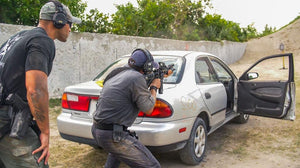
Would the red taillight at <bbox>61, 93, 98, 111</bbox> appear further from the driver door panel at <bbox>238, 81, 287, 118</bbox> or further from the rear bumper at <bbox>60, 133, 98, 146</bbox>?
the driver door panel at <bbox>238, 81, 287, 118</bbox>

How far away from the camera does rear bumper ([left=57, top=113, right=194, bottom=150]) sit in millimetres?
3205

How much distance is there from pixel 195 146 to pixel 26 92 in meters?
2.42

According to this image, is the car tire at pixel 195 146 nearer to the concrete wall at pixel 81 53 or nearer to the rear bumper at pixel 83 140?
the rear bumper at pixel 83 140

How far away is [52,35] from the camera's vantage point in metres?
2.11

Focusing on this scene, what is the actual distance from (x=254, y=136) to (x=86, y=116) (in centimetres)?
314

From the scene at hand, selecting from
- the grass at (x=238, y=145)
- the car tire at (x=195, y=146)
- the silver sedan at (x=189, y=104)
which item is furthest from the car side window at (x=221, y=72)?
the car tire at (x=195, y=146)

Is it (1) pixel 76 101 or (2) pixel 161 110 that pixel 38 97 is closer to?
(2) pixel 161 110

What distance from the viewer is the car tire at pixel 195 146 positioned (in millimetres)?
3621

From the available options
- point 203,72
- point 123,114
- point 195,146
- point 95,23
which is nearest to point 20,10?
point 95,23

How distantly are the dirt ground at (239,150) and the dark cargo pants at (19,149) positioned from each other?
1.94 m

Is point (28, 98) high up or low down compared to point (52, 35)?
down

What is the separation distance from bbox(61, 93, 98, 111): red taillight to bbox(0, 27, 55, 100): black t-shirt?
1.54 m

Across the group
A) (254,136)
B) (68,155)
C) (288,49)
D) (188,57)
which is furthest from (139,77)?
(288,49)

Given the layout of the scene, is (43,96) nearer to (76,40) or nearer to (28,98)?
(28,98)
